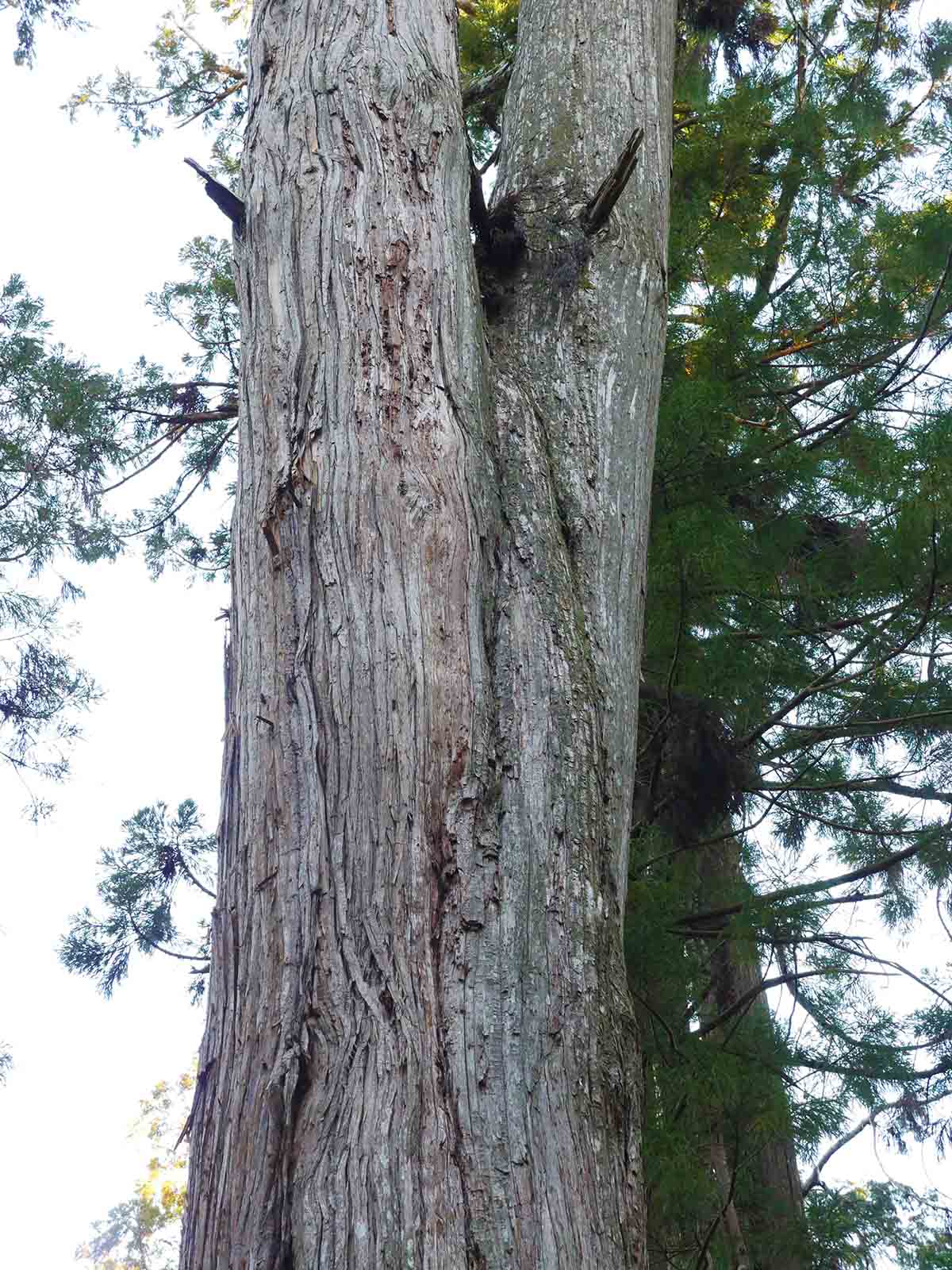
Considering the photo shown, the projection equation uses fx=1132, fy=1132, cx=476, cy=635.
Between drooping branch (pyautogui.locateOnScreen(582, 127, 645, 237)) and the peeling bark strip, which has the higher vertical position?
drooping branch (pyautogui.locateOnScreen(582, 127, 645, 237))

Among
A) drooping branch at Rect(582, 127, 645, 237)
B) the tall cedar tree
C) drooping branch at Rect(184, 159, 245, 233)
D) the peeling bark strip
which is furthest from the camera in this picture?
the tall cedar tree

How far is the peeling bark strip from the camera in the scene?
1.20 metres

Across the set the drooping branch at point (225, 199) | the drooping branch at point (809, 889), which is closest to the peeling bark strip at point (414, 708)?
the drooping branch at point (225, 199)

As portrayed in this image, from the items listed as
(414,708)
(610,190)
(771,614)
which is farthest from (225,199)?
(771,614)

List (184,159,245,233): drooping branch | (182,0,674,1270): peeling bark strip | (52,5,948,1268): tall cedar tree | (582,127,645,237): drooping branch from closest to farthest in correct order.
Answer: (182,0,674,1270): peeling bark strip
(184,159,245,233): drooping branch
(582,127,645,237): drooping branch
(52,5,948,1268): tall cedar tree

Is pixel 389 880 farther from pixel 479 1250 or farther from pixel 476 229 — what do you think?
pixel 476 229

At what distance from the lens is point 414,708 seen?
1.39m

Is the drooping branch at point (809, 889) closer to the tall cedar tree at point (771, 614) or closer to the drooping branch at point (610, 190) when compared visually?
the tall cedar tree at point (771, 614)

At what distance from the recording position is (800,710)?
442cm

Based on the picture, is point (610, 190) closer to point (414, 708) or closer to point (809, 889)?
point (414, 708)

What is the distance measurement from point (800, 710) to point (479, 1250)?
3532mm

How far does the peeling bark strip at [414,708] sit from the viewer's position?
1.20 meters

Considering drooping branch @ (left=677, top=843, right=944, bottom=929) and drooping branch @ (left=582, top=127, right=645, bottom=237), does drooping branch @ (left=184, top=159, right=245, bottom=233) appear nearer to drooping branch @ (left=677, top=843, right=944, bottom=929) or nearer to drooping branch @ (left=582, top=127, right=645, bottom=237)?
drooping branch @ (left=582, top=127, right=645, bottom=237)

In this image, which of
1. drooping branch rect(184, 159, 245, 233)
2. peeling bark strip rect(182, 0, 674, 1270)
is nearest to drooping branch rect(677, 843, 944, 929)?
peeling bark strip rect(182, 0, 674, 1270)
